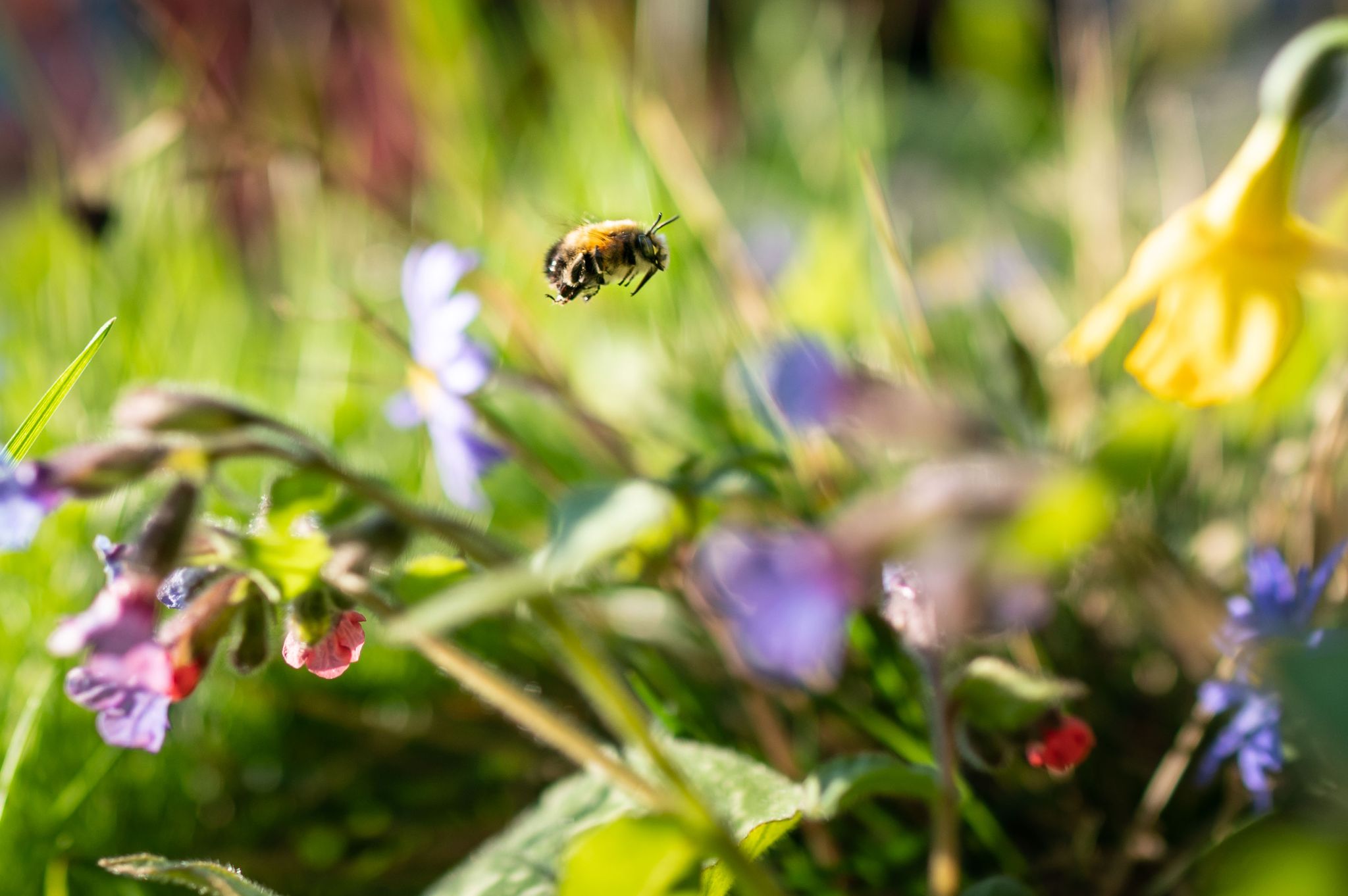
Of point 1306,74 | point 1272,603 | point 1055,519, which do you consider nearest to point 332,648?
point 1055,519

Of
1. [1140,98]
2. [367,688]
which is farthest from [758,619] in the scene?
[1140,98]

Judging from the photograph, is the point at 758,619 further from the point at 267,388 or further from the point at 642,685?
the point at 267,388

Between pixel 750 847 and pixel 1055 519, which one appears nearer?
pixel 1055 519

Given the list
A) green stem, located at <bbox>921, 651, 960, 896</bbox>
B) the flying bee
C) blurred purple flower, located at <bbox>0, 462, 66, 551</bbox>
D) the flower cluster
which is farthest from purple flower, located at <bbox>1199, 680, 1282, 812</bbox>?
blurred purple flower, located at <bbox>0, 462, 66, 551</bbox>

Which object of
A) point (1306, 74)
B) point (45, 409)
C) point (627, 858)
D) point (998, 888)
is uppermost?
point (45, 409)

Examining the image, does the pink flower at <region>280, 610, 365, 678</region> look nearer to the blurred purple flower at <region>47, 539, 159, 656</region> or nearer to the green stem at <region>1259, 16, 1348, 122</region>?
the blurred purple flower at <region>47, 539, 159, 656</region>

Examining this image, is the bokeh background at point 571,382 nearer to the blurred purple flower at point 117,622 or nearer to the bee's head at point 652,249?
the bee's head at point 652,249

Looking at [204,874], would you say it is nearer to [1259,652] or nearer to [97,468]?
[97,468]

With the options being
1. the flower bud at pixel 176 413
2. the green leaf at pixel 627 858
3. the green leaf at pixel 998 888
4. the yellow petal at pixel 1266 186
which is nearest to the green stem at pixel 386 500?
the flower bud at pixel 176 413

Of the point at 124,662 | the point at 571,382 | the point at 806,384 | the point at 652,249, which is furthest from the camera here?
the point at 571,382
